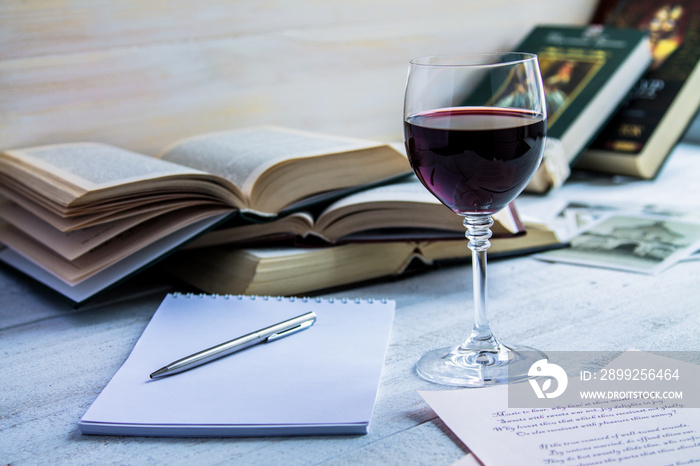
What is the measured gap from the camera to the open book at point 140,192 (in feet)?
2.78

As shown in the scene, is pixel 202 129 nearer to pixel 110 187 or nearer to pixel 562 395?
pixel 110 187

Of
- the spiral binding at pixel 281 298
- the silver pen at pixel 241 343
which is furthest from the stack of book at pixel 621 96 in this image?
the silver pen at pixel 241 343

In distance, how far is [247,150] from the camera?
102 cm

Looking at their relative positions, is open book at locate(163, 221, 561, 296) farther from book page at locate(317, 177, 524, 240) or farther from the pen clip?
the pen clip

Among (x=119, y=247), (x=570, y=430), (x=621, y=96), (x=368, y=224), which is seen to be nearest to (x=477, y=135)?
(x=570, y=430)

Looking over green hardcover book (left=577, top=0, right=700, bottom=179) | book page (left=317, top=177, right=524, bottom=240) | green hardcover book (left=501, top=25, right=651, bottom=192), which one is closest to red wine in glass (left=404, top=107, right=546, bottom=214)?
book page (left=317, top=177, right=524, bottom=240)

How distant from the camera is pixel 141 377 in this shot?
674 mm

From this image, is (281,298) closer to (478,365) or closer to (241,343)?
(241,343)

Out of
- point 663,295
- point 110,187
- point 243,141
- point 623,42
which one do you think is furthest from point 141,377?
point 623,42

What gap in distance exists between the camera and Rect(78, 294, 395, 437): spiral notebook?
59 centimetres

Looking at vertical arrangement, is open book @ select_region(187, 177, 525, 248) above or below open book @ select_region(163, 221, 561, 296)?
above

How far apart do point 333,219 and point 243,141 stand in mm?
234

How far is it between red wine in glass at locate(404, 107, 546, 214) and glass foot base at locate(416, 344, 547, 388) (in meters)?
0.15

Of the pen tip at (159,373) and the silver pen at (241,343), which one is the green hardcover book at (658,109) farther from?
the pen tip at (159,373)
